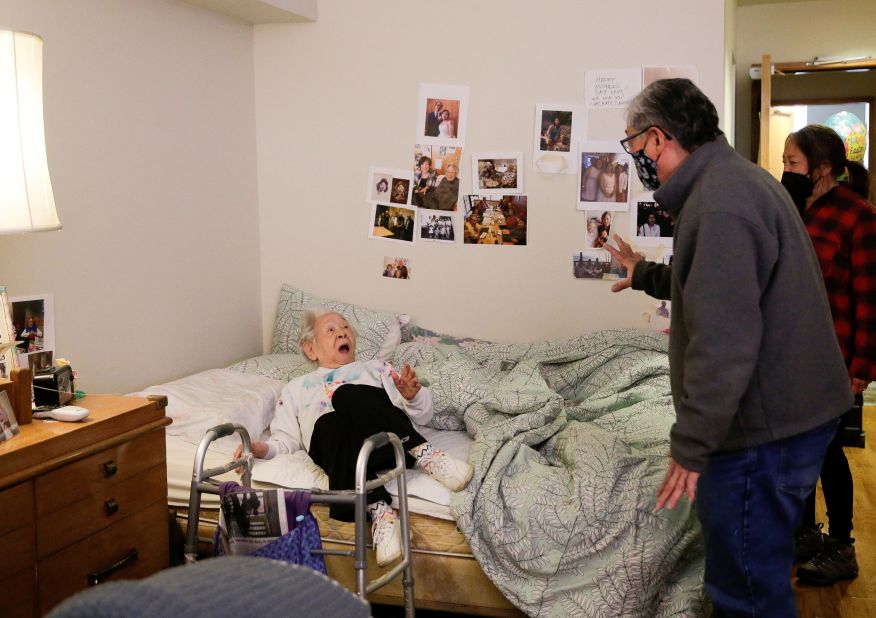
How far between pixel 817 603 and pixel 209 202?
8.49ft

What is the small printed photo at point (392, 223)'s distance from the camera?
376 cm

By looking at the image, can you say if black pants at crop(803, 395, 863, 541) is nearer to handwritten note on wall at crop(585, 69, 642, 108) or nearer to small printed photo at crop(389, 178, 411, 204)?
handwritten note on wall at crop(585, 69, 642, 108)

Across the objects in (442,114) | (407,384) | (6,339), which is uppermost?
(442,114)

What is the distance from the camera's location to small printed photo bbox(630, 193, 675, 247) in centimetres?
348

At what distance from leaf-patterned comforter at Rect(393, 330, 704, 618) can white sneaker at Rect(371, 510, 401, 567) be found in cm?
17

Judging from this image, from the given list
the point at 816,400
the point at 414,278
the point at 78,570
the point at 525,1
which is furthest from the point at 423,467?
the point at 525,1

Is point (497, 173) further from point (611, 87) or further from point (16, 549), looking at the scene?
point (16, 549)

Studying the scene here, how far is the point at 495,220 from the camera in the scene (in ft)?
12.0

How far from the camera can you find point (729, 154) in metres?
1.78

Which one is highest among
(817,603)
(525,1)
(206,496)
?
(525,1)

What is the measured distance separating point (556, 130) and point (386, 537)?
1.90 metres

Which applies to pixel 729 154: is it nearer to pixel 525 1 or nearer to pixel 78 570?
pixel 78 570

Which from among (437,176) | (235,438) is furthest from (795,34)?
(235,438)

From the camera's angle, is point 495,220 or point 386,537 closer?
point 386,537
